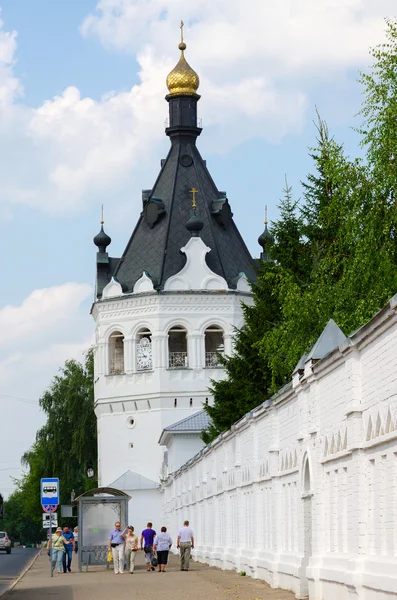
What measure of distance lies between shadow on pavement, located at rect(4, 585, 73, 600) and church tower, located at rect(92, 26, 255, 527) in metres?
46.9

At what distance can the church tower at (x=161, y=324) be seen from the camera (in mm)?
78000

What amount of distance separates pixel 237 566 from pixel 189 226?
51.4 m

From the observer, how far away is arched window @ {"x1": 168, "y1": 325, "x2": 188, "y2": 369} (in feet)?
260

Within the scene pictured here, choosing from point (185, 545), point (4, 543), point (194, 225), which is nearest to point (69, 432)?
point (4, 543)

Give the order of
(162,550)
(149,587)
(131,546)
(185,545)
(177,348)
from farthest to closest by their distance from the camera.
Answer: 1. (177,348)
2. (131,546)
3. (162,550)
4. (185,545)
5. (149,587)

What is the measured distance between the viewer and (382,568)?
14.4 meters

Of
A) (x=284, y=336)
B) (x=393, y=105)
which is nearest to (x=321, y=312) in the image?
(x=284, y=336)

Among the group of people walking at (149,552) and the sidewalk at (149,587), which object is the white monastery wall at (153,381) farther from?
the sidewalk at (149,587)

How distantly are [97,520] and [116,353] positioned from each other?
138 ft

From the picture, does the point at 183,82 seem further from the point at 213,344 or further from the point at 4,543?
the point at 4,543

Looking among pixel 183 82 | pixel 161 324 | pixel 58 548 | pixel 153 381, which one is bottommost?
pixel 58 548

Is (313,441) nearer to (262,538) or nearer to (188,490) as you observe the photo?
(262,538)

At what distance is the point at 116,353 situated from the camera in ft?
268

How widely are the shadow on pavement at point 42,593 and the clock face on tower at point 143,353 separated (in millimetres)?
50657
